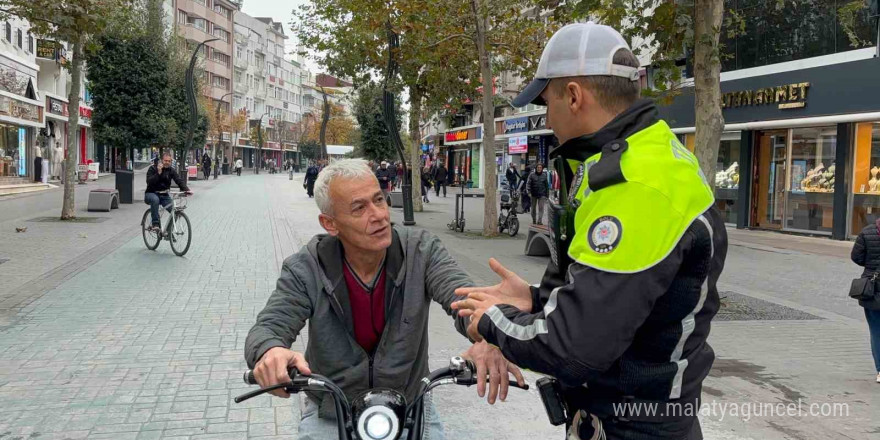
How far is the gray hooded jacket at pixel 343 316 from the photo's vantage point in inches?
101

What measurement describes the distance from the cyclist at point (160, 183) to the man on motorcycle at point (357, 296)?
37.7ft

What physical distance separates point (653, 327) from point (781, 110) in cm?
1999

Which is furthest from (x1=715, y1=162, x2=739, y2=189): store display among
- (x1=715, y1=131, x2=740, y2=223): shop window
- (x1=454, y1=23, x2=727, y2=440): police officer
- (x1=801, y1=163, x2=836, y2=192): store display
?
(x1=454, y1=23, x2=727, y2=440): police officer

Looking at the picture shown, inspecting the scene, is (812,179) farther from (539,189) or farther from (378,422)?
(378,422)

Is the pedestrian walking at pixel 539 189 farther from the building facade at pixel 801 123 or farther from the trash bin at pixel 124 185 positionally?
the trash bin at pixel 124 185

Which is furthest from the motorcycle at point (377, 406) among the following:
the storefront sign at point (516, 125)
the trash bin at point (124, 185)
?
the storefront sign at point (516, 125)

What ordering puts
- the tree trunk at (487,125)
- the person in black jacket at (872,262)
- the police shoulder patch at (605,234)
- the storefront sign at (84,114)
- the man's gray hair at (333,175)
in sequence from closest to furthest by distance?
the police shoulder patch at (605,234) < the man's gray hair at (333,175) < the person in black jacket at (872,262) < the tree trunk at (487,125) < the storefront sign at (84,114)

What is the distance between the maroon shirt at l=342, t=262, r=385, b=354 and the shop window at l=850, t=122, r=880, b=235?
17369 millimetres

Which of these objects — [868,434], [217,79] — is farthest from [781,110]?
[217,79]

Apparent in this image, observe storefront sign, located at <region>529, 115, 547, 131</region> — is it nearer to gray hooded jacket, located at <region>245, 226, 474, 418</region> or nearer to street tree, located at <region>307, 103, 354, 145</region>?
gray hooded jacket, located at <region>245, 226, 474, 418</region>

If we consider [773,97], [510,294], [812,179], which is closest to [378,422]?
[510,294]

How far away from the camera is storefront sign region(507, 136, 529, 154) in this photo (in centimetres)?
4050

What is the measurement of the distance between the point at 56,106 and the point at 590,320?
145 feet

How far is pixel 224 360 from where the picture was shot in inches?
249
